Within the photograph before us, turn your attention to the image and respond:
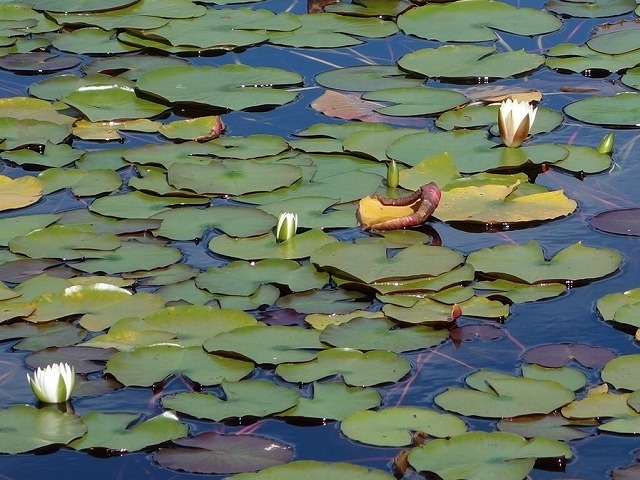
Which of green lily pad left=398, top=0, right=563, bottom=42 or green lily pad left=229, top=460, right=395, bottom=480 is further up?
green lily pad left=398, top=0, right=563, bottom=42

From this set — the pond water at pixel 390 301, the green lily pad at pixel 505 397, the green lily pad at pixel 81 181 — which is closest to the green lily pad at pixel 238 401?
the pond water at pixel 390 301

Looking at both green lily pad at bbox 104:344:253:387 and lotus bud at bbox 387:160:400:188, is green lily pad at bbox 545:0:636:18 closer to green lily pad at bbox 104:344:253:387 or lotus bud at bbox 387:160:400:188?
lotus bud at bbox 387:160:400:188

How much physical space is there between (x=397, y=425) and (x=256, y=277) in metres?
0.82

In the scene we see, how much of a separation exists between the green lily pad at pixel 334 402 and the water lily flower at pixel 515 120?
5.01ft

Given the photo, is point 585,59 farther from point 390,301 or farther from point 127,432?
point 127,432

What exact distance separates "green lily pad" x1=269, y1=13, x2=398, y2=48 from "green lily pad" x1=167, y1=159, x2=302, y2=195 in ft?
4.40

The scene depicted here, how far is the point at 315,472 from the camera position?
2.39m

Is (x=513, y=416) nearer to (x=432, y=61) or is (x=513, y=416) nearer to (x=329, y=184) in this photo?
(x=329, y=184)

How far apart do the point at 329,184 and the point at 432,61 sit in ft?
3.99

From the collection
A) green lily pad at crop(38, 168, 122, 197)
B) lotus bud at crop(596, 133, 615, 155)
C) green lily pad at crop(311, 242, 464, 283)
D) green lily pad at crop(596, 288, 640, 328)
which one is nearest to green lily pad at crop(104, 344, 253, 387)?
green lily pad at crop(311, 242, 464, 283)

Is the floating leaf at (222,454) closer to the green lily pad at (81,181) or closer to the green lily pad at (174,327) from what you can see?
the green lily pad at (174,327)

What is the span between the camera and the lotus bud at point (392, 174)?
375 cm

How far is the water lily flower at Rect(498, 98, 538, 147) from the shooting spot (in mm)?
3955

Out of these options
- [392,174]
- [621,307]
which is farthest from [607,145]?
[621,307]
